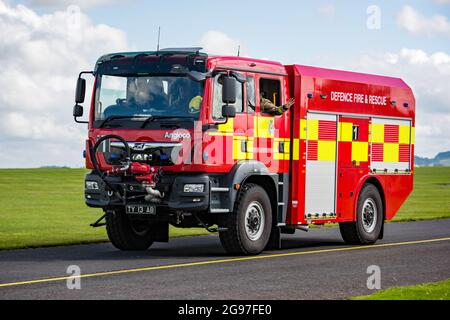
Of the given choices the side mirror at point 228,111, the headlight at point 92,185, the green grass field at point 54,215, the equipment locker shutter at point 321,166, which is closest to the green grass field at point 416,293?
the side mirror at point 228,111

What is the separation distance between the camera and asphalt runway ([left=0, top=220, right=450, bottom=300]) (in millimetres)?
11539

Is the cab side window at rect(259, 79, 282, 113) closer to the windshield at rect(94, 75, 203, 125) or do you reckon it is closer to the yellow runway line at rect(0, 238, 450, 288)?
the windshield at rect(94, 75, 203, 125)

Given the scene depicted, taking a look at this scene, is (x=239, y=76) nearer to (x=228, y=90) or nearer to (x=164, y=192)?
(x=228, y=90)

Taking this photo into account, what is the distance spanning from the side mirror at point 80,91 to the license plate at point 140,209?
6.27 ft

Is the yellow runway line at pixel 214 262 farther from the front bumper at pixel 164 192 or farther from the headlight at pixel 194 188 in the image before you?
the headlight at pixel 194 188

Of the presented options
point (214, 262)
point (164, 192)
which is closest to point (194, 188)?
point (164, 192)

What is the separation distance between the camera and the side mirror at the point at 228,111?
15219 mm

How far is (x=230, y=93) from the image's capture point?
1515 centimetres

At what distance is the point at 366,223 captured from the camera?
19078mm

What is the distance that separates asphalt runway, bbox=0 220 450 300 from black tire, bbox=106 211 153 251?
0.75 ft

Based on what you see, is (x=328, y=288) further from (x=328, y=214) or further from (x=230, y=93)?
(x=328, y=214)
